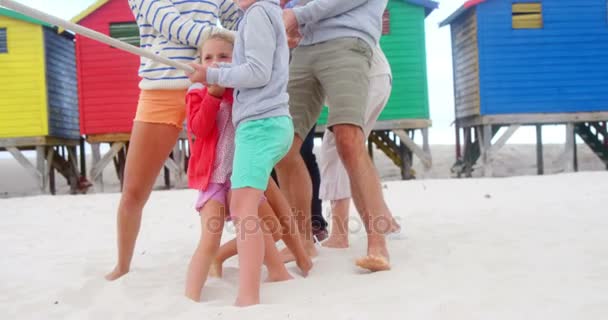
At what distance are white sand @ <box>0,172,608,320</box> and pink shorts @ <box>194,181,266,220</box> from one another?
1.39 ft

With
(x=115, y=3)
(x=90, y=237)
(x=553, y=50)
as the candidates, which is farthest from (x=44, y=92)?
(x=553, y=50)

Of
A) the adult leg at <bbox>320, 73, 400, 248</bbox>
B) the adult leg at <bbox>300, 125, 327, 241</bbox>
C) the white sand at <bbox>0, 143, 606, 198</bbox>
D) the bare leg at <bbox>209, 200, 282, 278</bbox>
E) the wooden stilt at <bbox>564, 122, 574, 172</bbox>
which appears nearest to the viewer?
the bare leg at <bbox>209, 200, 282, 278</bbox>

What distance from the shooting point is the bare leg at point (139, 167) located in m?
2.95

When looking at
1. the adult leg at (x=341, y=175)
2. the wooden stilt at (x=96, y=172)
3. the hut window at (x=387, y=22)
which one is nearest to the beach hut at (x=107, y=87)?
the wooden stilt at (x=96, y=172)

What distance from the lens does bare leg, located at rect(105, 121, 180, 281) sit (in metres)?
2.95

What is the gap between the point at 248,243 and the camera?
7.91 feet

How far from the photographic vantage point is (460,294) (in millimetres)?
2324

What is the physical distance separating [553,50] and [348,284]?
11.3 metres

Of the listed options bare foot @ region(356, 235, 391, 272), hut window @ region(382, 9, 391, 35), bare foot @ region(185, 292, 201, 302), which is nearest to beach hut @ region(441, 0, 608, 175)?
hut window @ region(382, 9, 391, 35)

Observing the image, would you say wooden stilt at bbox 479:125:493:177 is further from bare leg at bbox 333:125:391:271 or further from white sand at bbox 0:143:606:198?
bare leg at bbox 333:125:391:271

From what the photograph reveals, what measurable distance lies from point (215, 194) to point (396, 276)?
94cm

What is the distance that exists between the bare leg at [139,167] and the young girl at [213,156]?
0.25 metres

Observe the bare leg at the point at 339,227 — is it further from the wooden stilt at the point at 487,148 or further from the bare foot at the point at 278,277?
the wooden stilt at the point at 487,148

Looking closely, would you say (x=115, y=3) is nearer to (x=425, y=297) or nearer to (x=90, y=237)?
(x=90, y=237)
